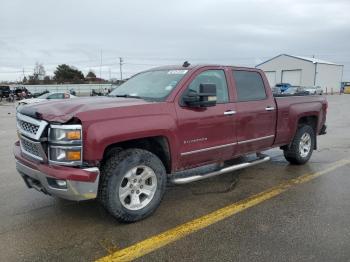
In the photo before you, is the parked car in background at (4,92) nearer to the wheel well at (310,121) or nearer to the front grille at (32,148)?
the wheel well at (310,121)

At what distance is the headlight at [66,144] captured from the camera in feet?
12.4

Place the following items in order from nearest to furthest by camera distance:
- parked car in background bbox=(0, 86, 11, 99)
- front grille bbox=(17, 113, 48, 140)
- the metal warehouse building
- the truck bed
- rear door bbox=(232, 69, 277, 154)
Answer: front grille bbox=(17, 113, 48, 140), rear door bbox=(232, 69, 277, 154), the truck bed, parked car in background bbox=(0, 86, 11, 99), the metal warehouse building

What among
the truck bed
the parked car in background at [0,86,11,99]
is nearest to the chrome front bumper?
the truck bed

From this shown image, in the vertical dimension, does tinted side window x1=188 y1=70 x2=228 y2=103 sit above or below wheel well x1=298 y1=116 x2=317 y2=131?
above

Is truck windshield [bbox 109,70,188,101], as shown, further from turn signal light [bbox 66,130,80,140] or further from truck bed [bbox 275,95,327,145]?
truck bed [bbox 275,95,327,145]

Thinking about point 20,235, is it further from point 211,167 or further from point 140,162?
point 211,167

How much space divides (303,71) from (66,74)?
56.7 m

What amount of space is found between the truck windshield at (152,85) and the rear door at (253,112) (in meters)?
1.05

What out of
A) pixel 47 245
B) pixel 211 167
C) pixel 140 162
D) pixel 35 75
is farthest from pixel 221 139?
pixel 35 75

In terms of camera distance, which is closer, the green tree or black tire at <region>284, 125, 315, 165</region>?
black tire at <region>284, 125, 315, 165</region>

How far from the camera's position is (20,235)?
13.2 ft

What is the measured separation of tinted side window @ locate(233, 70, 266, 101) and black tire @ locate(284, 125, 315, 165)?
134cm

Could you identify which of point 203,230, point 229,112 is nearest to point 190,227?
point 203,230

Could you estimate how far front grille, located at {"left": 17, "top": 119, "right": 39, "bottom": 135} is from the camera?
13.4 ft
